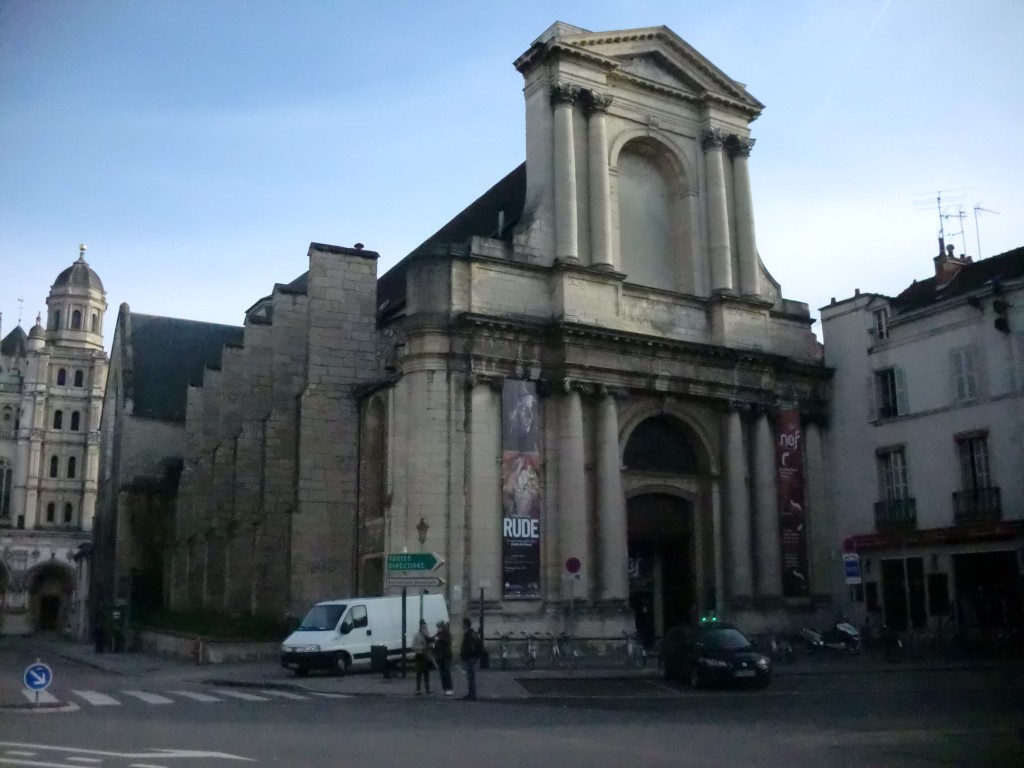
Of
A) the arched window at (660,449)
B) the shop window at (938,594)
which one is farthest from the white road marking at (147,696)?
the shop window at (938,594)

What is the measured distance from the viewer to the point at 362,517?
30547 mm

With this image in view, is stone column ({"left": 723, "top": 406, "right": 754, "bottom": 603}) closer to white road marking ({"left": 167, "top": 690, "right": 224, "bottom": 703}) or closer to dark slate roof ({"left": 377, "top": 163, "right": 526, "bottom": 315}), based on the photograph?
dark slate roof ({"left": 377, "top": 163, "right": 526, "bottom": 315})

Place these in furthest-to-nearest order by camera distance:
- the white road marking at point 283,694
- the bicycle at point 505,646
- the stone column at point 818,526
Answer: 1. the stone column at point 818,526
2. the bicycle at point 505,646
3. the white road marking at point 283,694

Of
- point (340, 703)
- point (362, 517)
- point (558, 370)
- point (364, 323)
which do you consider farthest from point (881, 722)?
point (364, 323)

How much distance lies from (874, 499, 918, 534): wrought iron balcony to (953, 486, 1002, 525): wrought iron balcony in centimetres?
162

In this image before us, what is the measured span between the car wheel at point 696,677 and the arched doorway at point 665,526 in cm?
964

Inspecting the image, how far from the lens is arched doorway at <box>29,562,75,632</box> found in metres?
77.2

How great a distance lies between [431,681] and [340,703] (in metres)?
4.92

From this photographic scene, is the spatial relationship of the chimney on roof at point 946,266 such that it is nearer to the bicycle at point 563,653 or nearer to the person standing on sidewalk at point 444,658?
the bicycle at point 563,653

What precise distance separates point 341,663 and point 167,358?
34235 millimetres

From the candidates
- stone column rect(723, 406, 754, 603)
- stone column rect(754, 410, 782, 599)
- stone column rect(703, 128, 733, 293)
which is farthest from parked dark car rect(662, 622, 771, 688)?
stone column rect(703, 128, 733, 293)

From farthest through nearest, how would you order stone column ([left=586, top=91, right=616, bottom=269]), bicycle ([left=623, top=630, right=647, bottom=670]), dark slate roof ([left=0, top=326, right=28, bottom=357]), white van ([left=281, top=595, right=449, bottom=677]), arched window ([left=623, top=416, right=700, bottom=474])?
dark slate roof ([left=0, top=326, right=28, bottom=357])
arched window ([left=623, top=416, right=700, bottom=474])
stone column ([left=586, top=91, right=616, bottom=269])
bicycle ([left=623, top=630, right=647, bottom=670])
white van ([left=281, top=595, right=449, bottom=677])

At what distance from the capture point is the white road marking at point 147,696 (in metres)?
18.0

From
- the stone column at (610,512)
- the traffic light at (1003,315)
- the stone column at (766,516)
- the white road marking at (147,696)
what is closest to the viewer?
the white road marking at (147,696)
